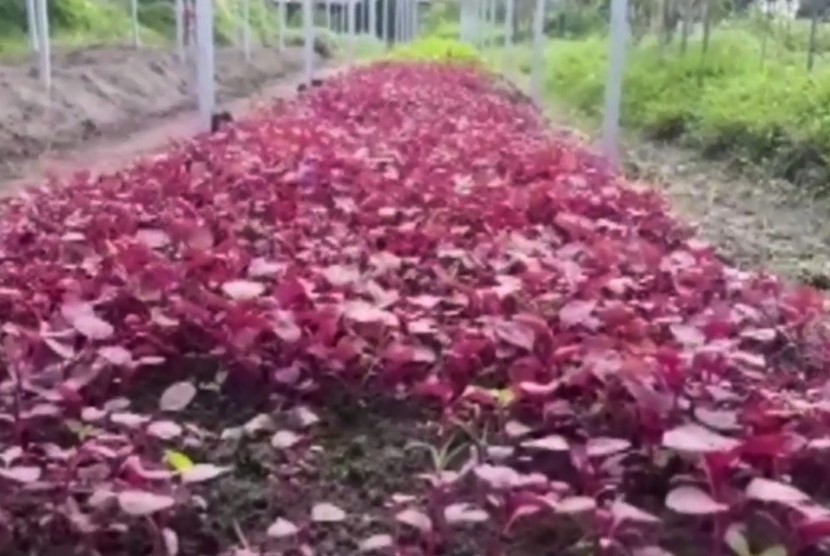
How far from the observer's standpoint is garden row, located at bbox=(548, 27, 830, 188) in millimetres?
10438

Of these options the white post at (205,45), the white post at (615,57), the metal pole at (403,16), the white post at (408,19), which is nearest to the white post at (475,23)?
the metal pole at (403,16)

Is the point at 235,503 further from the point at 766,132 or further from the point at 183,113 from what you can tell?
the point at 183,113

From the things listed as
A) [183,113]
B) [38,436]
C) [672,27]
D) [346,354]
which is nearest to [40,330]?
[38,436]

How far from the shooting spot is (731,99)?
42.0 feet

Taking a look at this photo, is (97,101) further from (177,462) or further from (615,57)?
(177,462)

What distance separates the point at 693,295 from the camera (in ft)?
11.0

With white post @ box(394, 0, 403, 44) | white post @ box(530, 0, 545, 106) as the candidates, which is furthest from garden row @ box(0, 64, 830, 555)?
white post @ box(394, 0, 403, 44)

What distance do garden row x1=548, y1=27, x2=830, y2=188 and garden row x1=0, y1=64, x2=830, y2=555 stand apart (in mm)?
6225

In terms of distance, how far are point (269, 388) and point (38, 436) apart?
0.50 meters

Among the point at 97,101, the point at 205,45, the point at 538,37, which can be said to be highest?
the point at 205,45

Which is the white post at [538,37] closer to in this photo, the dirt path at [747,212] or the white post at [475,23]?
the dirt path at [747,212]

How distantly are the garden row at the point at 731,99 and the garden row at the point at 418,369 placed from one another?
623 cm

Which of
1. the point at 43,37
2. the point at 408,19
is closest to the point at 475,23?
the point at 408,19

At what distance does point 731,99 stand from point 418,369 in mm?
10630
